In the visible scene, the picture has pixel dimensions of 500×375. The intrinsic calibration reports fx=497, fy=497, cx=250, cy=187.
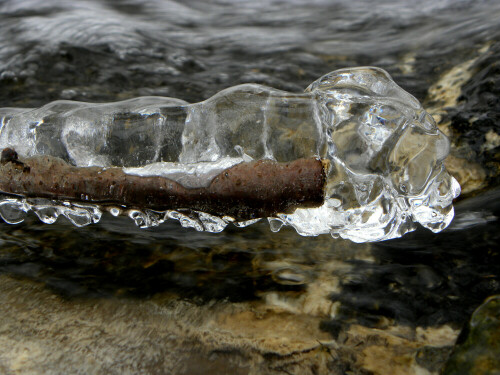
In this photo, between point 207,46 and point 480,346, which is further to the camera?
point 207,46

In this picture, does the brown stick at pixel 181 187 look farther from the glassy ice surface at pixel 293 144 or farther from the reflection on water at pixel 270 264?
the reflection on water at pixel 270 264

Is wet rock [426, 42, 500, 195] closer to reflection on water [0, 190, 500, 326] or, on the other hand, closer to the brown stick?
reflection on water [0, 190, 500, 326]

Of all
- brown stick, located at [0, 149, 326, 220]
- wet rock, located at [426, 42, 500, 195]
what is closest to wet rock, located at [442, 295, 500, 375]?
brown stick, located at [0, 149, 326, 220]

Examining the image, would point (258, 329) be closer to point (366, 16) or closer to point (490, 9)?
point (490, 9)

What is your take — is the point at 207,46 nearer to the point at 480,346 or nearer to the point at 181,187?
the point at 181,187

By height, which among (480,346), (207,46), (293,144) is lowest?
(207,46)

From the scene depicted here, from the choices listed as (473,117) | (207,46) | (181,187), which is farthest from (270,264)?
(207,46)

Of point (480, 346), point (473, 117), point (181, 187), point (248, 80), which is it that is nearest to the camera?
point (480, 346)
